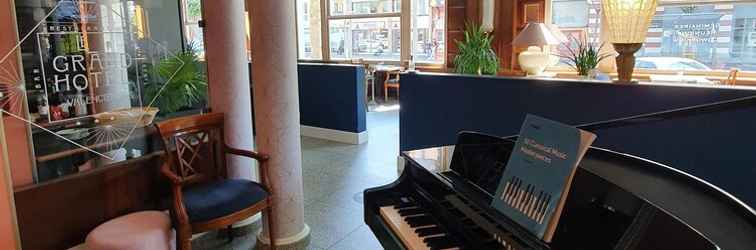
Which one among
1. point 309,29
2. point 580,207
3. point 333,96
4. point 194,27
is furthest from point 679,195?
point 309,29

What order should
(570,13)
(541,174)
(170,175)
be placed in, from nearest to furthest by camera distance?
(541,174), (170,175), (570,13)

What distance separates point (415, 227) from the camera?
1831 mm

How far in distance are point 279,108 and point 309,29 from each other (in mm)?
8683

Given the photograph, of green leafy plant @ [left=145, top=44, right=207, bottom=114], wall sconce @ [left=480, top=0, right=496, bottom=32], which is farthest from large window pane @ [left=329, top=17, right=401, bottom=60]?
green leafy plant @ [left=145, top=44, right=207, bottom=114]

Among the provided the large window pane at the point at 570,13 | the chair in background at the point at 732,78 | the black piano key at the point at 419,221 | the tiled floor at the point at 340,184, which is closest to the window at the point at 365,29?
the large window pane at the point at 570,13

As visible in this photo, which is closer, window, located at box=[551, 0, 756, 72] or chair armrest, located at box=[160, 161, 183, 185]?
chair armrest, located at box=[160, 161, 183, 185]

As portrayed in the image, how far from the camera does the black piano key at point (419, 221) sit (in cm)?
184

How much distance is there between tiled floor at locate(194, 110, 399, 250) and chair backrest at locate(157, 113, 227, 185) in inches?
19.9

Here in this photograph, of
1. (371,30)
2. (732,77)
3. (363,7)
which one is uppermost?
(363,7)

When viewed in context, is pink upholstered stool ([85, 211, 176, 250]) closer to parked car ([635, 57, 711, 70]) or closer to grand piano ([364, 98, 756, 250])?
grand piano ([364, 98, 756, 250])

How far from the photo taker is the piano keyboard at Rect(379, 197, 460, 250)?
170cm

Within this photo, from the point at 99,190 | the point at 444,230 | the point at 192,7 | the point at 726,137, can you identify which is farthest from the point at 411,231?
the point at 192,7

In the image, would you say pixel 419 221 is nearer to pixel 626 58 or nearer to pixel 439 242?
pixel 439 242

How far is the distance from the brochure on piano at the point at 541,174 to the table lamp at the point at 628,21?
4.91 feet
